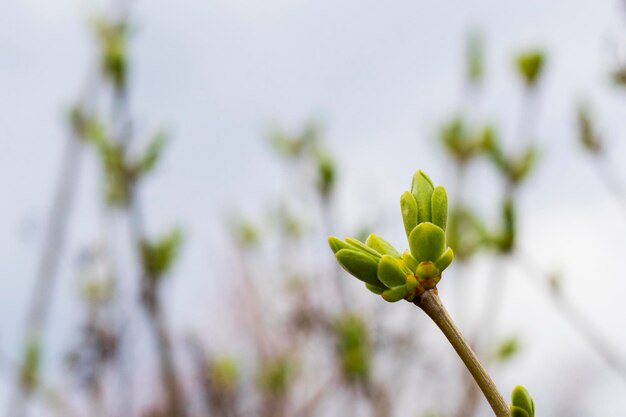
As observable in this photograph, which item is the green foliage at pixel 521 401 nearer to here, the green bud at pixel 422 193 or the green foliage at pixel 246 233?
the green bud at pixel 422 193

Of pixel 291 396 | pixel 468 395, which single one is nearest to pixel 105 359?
pixel 291 396

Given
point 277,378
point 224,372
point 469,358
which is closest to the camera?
point 469,358

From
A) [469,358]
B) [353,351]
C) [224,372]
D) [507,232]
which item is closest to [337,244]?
[469,358]

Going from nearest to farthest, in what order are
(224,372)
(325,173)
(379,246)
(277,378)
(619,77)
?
(379,246), (619,77), (325,173), (277,378), (224,372)

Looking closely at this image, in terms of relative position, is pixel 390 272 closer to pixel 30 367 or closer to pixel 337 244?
pixel 337 244

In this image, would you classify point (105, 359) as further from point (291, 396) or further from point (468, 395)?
point (468, 395)
